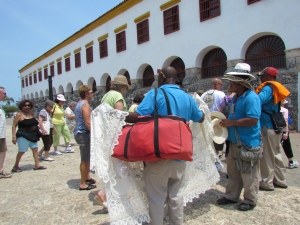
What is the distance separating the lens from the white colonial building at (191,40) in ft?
27.6

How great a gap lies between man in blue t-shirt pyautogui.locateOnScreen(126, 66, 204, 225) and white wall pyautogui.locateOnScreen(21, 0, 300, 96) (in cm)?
742

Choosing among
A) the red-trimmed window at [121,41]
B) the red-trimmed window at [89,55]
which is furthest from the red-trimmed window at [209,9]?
the red-trimmed window at [89,55]

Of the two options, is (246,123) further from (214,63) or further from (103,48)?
(103,48)

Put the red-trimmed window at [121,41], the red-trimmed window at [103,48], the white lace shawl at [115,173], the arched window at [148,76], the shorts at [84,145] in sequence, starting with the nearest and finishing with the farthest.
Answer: the white lace shawl at [115,173]
the shorts at [84,145]
the arched window at [148,76]
the red-trimmed window at [121,41]
the red-trimmed window at [103,48]

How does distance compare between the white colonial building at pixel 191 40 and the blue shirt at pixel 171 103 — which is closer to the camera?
the blue shirt at pixel 171 103

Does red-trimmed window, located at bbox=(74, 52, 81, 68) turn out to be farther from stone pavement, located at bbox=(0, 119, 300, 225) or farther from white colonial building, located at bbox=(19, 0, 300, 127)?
stone pavement, located at bbox=(0, 119, 300, 225)

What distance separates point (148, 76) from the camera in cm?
1444

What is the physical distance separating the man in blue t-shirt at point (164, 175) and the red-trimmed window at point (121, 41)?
13.4 m

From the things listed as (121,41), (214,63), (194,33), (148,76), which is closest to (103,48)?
(121,41)

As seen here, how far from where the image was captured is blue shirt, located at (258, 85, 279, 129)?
11.3 ft

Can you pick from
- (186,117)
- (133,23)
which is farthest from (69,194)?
(133,23)

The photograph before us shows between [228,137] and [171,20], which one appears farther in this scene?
[171,20]

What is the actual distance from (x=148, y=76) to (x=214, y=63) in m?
4.58

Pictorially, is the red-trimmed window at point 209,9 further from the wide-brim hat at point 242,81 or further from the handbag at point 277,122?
the wide-brim hat at point 242,81
